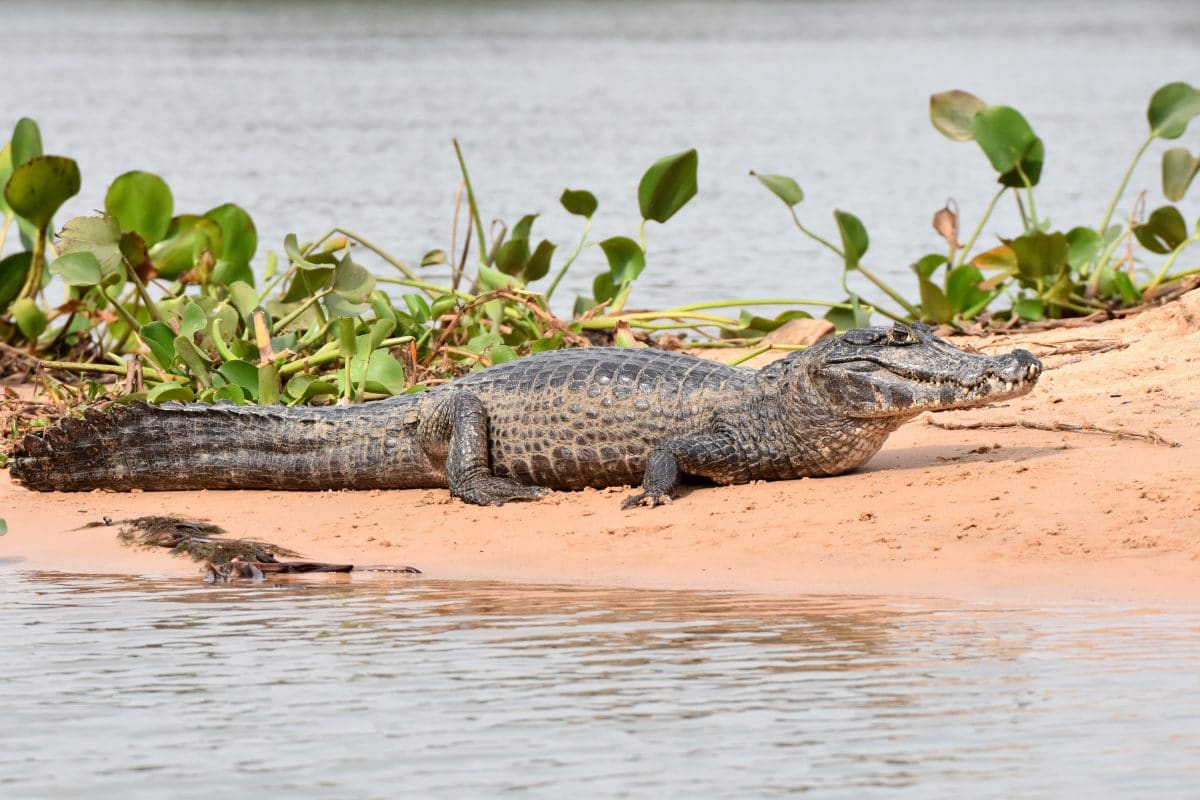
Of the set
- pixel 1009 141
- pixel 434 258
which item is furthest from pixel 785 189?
pixel 434 258

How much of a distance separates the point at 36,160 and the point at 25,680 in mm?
4431

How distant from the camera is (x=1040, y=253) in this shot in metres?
10.0

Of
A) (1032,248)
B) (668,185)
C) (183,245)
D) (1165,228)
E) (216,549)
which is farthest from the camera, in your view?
(1165,228)

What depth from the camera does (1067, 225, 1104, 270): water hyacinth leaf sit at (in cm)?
1025

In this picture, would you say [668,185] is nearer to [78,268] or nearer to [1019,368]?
[78,268]

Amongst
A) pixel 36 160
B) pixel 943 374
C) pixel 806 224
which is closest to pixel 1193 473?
pixel 943 374

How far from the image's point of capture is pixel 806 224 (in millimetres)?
17641

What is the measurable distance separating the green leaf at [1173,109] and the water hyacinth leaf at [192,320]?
5.34 metres

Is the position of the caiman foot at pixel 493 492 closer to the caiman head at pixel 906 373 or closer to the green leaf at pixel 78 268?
the caiman head at pixel 906 373

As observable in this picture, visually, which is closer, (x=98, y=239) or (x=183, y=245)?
(x=98, y=239)

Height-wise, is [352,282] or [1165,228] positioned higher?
[1165,228]

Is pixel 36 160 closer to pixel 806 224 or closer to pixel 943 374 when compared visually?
pixel 943 374

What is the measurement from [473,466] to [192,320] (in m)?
1.84

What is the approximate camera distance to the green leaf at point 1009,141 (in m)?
10.0
